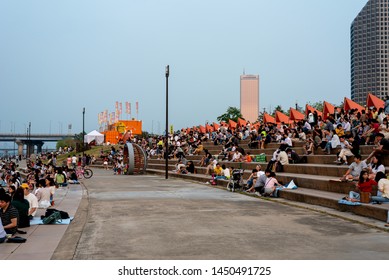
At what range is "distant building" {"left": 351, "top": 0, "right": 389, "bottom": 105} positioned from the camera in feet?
590

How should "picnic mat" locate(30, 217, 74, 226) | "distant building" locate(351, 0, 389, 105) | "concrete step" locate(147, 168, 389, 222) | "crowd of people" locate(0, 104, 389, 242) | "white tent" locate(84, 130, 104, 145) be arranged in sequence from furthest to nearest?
1. "distant building" locate(351, 0, 389, 105)
2. "white tent" locate(84, 130, 104, 145)
3. "crowd of people" locate(0, 104, 389, 242)
4. "picnic mat" locate(30, 217, 74, 226)
5. "concrete step" locate(147, 168, 389, 222)

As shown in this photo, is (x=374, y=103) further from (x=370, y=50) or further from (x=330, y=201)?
(x=370, y=50)

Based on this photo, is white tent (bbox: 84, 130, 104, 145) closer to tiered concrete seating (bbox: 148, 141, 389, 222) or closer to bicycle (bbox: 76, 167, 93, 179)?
bicycle (bbox: 76, 167, 93, 179)

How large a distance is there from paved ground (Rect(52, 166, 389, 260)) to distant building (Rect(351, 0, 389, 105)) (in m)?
179

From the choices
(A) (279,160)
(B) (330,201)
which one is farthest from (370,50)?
(B) (330,201)

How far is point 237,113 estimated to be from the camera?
335ft

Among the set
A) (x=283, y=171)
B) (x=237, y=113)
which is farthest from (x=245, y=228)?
(x=237, y=113)

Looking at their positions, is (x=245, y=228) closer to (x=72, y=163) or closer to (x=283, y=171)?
(x=283, y=171)

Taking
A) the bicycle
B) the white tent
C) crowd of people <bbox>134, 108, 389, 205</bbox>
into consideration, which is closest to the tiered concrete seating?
crowd of people <bbox>134, 108, 389, 205</bbox>

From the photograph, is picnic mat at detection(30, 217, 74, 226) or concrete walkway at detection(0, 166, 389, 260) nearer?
concrete walkway at detection(0, 166, 389, 260)

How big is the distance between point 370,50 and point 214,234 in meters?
191

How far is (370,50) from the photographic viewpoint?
185m

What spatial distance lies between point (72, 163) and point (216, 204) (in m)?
33.8
